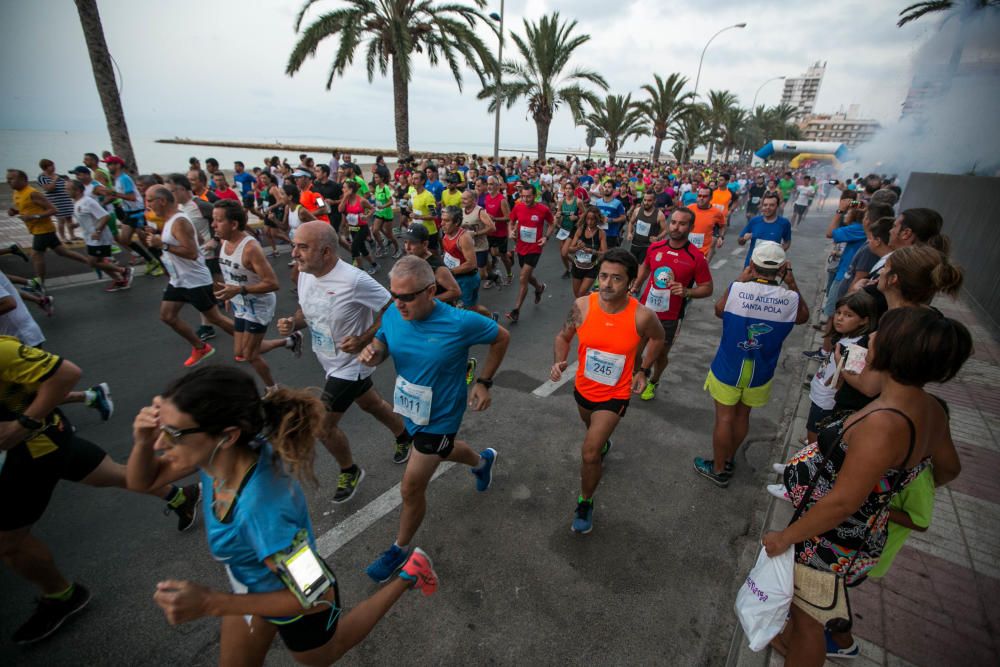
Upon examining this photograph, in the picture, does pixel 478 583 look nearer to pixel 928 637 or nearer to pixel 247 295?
pixel 928 637

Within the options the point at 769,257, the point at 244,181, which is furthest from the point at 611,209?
the point at 244,181

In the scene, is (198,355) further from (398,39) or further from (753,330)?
(398,39)

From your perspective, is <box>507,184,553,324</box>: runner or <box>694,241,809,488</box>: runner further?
<box>507,184,553,324</box>: runner

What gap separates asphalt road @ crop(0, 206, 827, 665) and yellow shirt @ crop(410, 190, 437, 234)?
4775 millimetres

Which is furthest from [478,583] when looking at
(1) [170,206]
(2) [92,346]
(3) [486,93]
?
(3) [486,93]

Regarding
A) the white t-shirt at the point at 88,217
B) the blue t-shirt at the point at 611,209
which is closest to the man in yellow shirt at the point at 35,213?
the white t-shirt at the point at 88,217

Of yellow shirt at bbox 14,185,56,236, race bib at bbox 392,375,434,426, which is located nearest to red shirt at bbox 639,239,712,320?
race bib at bbox 392,375,434,426

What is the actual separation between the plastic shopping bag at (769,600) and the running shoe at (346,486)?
2760mm

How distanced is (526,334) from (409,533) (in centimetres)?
434

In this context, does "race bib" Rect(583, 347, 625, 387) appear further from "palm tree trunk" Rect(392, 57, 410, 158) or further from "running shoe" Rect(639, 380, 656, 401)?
"palm tree trunk" Rect(392, 57, 410, 158)

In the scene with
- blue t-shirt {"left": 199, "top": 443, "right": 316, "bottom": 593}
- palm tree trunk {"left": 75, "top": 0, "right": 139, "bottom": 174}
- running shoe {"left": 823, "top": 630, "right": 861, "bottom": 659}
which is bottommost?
running shoe {"left": 823, "top": 630, "right": 861, "bottom": 659}

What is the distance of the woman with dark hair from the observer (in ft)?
5.17

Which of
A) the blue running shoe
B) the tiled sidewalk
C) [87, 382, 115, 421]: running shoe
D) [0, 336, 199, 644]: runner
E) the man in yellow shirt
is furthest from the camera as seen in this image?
the man in yellow shirt

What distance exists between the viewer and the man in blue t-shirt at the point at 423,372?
284cm
